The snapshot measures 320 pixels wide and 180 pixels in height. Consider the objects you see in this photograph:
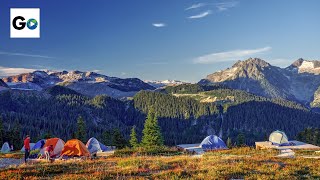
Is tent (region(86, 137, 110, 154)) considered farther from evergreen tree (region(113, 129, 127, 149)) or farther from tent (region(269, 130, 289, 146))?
tent (region(269, 130, 289, 146))

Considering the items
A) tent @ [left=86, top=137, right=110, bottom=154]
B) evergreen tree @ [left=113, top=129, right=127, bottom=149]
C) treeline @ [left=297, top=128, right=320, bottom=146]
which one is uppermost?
tent @ [left=86, top=137, right=110, bottom=154]

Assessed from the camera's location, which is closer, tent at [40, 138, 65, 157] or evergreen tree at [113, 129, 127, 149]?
tent at [40, 138, 65, 157]

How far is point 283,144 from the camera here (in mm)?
75750

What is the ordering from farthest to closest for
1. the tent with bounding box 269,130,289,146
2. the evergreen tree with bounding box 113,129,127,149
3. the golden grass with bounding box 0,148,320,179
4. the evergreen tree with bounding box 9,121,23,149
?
the evergreen tree with bounding box 9,121,23,149 < the evergreen tree with bounding box 113,129,127,149 < the tent with bounding box 269,130,289,146 < the golden grass with bounding box 0,148,320,179

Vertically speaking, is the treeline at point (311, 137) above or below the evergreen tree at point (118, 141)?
below

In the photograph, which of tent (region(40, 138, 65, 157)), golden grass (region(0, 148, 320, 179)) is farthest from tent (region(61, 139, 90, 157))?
golden grass (region(0, 148, 320, 179))

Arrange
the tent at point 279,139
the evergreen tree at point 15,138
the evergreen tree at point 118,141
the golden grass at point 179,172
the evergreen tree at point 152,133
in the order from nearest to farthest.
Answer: the golden grass at point 179,172
the tent at point 279,139
the evergreen tree at point 152,133
the evergreen tree at point 118,141
the evergreen tree at point 15,138

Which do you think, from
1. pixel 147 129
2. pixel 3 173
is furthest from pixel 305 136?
pixel 3 173

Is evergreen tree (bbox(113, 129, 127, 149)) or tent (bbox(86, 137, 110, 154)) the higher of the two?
tent (bbox(86, 137, 110, 154))

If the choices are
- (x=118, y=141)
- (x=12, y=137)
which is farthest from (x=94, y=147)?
(x=12, y=137)

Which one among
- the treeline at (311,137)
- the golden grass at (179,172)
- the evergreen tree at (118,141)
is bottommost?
the treeline at (311,137)

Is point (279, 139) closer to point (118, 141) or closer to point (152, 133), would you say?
point (152, 133)

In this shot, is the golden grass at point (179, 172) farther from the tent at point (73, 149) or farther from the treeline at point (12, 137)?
the treeline at point (12, 137)

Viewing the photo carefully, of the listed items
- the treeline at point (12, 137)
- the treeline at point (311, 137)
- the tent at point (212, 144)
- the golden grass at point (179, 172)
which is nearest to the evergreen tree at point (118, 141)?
the tent at point (212, 144)
